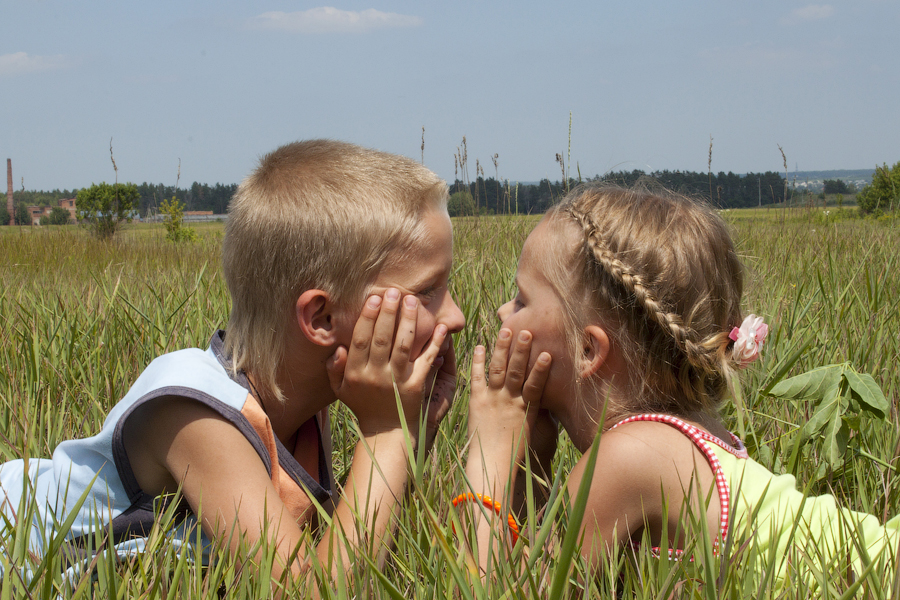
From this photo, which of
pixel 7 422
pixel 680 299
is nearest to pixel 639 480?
pixel 680 299

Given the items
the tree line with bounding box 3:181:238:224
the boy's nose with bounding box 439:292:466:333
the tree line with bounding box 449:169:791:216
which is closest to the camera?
the boy's nose with bounding box 439:292:466:333

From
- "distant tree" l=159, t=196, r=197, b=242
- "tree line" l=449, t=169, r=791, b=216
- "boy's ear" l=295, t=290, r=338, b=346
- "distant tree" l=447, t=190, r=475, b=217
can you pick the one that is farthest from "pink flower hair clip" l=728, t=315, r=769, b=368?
"distant tree" l=159, t=196, r=197, b=242

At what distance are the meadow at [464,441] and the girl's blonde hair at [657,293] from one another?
0.17 metres

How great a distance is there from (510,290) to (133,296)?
5.93ft

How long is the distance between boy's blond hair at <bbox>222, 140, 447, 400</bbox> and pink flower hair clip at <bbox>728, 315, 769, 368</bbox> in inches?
30.2

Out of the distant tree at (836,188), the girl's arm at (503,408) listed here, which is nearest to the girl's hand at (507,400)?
the girl's arm at (503,408)

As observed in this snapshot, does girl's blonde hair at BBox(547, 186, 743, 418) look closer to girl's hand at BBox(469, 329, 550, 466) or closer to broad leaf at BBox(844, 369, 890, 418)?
girl's hand at BBox(469, 329, 550, 466)

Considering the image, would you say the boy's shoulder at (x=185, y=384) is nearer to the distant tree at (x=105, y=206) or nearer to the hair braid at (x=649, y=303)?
the hair braid at (x=649, y=303)

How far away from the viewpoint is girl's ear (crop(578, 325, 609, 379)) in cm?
146

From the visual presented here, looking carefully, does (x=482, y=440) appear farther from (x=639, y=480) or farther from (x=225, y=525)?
(x=225, y=525)

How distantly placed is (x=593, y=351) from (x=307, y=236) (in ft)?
2.36

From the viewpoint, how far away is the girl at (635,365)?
4.36 ft

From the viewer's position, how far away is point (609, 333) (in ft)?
4.85

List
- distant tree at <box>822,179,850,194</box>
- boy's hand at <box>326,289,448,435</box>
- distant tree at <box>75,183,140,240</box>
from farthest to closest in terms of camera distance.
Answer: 1. distant tree at <box>822,179,850,194</box>
2. distant tree at <box>75,183,140,240</box>
3. boy's hand at <box>326,289,448,435</box>
